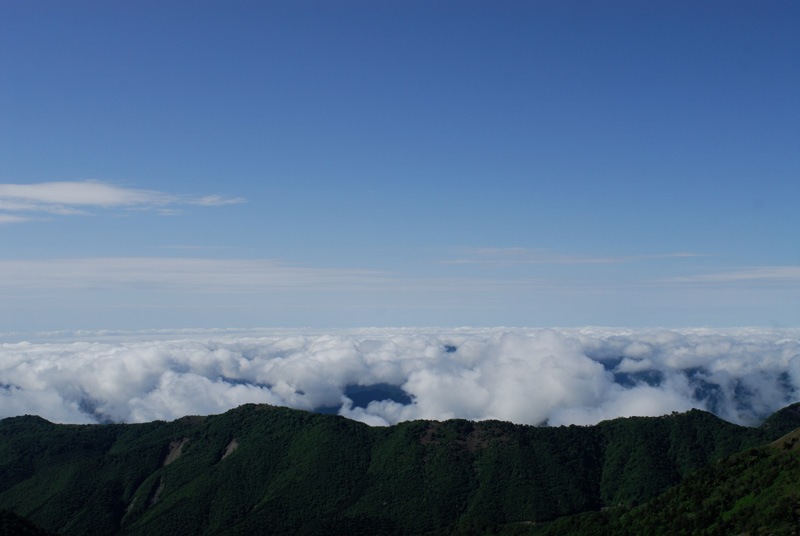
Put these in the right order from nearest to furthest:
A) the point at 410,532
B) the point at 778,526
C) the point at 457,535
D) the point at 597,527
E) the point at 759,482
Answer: the point at 778,526 < the point at 759,482 < the point at 597,527 < the point at 457,535 < the point at 410,532

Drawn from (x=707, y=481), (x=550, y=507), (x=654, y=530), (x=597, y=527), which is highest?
(x=707, y=481)

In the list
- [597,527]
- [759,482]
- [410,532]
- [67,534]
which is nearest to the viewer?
[759,482]

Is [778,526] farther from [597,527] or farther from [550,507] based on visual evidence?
[550,507]

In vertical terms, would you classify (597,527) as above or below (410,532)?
above

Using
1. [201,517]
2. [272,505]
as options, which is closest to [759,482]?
[272,505]

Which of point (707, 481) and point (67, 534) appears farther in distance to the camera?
point (67, 534)

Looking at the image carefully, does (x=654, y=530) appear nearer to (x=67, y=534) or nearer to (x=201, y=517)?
(x=201, y=517)

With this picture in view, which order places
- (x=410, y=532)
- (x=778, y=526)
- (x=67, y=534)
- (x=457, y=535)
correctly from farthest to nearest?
(x=67, y=534)
(x=410, y=532)
(x=457, y=535)
(x=778, y=526)

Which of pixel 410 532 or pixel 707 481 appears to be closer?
pixel 707 481

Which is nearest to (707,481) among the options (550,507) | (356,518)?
(550,507)
